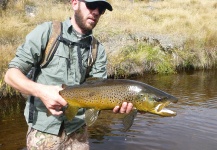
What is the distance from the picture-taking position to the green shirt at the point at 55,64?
2.98 m

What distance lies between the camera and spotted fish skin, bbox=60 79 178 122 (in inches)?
116

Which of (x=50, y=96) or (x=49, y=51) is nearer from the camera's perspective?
(x=50, y=96)

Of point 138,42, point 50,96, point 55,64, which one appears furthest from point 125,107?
point 138,42

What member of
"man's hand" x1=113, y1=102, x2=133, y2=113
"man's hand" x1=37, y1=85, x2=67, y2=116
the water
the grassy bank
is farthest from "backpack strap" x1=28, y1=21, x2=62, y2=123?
the grassy bank

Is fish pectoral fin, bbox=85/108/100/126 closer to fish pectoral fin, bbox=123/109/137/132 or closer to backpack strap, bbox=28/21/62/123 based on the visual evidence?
fish pectoral fin, bbox=123/109/137/132

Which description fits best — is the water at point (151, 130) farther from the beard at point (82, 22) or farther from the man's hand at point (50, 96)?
the man's hand at point (50, 96)

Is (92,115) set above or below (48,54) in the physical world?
below

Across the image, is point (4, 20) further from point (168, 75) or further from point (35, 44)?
point (35, 44)

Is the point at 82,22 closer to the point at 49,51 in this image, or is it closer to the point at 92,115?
the point at 49,51

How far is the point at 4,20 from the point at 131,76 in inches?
249

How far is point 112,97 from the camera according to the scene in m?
2.93

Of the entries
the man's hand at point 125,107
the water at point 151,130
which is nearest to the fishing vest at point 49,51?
the man's hand at point 125,107

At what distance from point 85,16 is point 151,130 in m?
4.40

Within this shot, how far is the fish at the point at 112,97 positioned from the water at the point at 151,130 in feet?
11.0
